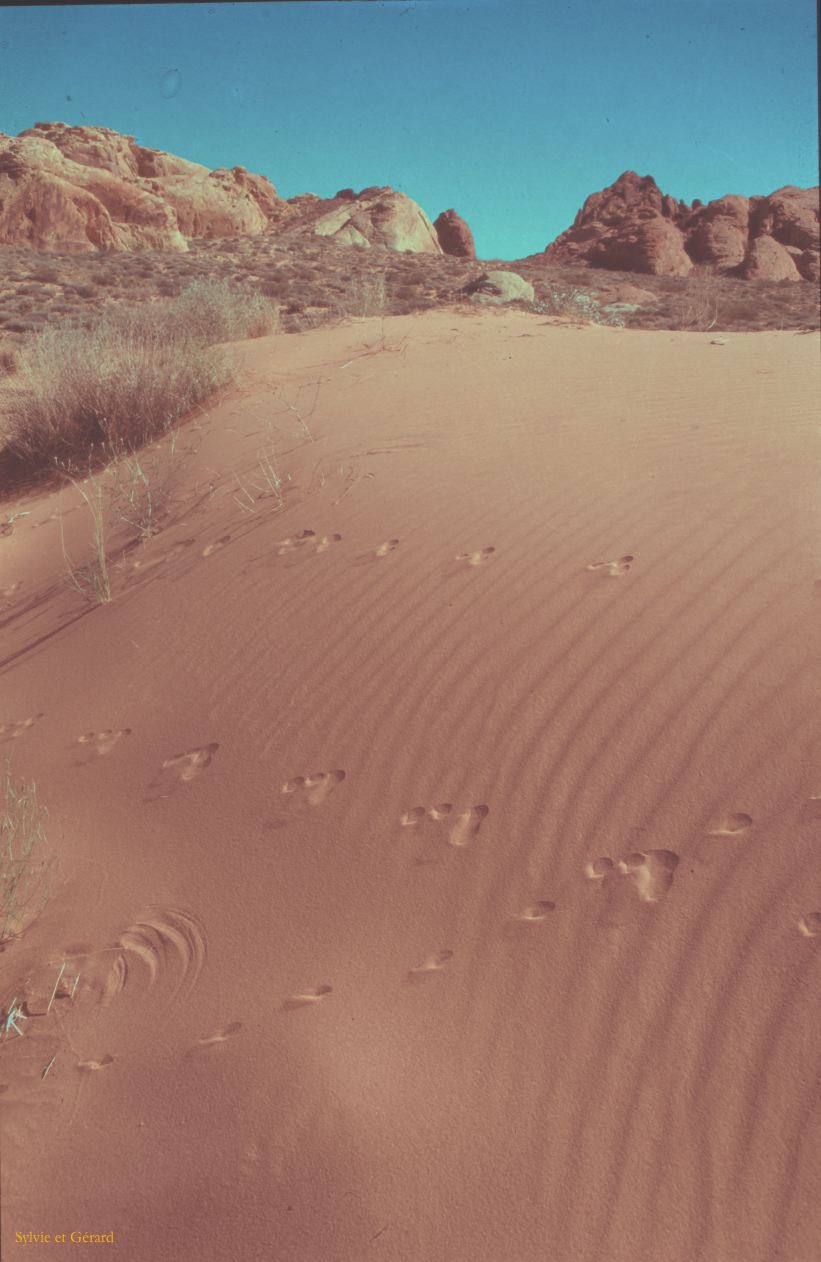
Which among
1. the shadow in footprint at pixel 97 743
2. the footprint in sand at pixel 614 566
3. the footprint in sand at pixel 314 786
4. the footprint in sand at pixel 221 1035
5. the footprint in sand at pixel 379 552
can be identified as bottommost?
the footprint in sand at pixel 221 1035

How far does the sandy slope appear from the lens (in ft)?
5.68

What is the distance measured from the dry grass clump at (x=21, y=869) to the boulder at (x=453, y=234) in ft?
172

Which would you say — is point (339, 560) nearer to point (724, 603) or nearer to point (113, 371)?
point (724, 603)

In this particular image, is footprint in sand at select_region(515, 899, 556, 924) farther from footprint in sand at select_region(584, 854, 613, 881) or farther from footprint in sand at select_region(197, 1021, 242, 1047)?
footprint in sand at select_region(197, 1021, 242, 1047)

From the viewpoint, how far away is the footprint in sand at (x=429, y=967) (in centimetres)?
215

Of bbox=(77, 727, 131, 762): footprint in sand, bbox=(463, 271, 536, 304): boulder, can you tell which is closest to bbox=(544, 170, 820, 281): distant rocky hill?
bbox=(463, 271, 536, 304): boulder

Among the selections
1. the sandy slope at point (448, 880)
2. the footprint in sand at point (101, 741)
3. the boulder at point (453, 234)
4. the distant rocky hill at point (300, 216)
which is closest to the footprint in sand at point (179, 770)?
the sandy slope at point (448, 880)

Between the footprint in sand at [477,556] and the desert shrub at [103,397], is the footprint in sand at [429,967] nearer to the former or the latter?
the footprint in sand at [477,556]

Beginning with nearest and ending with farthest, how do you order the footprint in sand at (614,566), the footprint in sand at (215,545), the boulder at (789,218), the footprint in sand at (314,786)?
the footprint in sand at (314,786) → the footprint in sand at (614,566) → the footprint in sand at (215,545) → the boulder at (789,218)

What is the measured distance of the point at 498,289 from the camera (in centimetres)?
1445

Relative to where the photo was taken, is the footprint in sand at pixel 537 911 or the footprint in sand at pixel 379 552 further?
the footprint in sand at pixel 379 552

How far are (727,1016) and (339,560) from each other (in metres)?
2.73

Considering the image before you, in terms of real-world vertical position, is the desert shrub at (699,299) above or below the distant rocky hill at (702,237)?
below

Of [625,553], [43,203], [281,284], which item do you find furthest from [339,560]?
[43,203]
